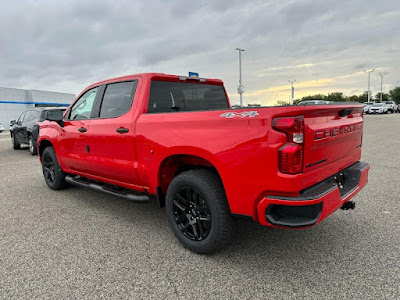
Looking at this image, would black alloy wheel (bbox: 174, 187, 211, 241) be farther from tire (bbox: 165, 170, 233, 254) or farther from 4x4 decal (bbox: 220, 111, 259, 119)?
4x4 decal (bbox: 220, 111, 259, 119)

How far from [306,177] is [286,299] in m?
0.94

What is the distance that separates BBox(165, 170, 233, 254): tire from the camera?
273cm

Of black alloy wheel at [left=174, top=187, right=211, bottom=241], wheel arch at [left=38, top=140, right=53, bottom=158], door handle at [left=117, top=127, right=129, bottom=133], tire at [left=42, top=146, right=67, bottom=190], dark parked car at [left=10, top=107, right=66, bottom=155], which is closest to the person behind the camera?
black alloy wheel at [left=174, top=187, right=211, bottom=241]

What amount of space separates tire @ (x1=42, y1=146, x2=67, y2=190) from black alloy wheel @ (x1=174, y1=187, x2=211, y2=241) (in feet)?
10.2

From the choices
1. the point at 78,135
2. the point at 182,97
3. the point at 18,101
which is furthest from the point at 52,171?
the point at 18,101

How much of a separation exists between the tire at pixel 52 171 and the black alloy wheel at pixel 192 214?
310cm

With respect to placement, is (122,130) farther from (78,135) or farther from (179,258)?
(179,258)

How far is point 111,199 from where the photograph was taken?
16.2 ft

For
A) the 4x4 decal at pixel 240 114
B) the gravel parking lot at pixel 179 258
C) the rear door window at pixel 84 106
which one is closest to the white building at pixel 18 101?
the rear door window at pixel 84 106

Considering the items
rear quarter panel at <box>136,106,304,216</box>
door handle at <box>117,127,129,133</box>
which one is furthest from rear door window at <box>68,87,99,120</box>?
rear quarter panel at <box>136,106,304,216</box>

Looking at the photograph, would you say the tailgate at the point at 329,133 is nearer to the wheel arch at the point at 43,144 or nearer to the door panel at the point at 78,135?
the door panel at the point at 78,135

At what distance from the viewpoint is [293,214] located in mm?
2369

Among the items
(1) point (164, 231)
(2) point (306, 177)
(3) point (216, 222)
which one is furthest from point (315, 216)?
(1) point (164, 231)

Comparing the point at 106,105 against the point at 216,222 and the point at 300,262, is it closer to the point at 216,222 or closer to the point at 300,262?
the point at 216,222
